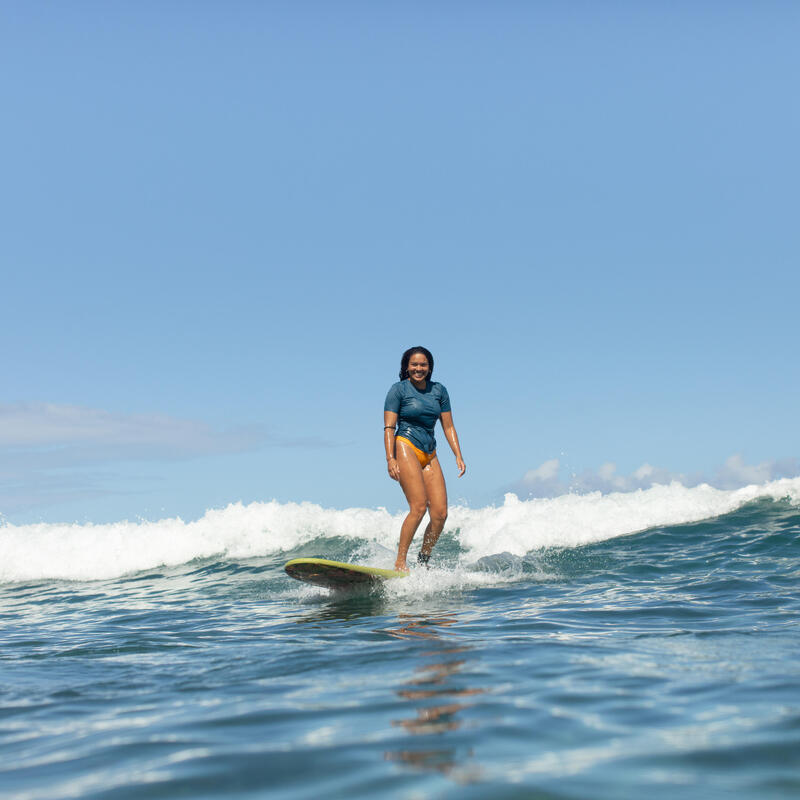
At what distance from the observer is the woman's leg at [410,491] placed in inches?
322

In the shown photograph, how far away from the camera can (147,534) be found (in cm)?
1612

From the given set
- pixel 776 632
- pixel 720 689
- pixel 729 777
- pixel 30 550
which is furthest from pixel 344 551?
pixel 729 777

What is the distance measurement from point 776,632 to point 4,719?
4911mm

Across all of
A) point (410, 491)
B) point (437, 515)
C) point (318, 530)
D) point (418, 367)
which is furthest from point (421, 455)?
point (318, 530)

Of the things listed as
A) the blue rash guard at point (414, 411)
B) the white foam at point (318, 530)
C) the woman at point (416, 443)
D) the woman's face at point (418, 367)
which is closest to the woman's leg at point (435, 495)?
the woman at point (416, 443)

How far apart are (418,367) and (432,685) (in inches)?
202

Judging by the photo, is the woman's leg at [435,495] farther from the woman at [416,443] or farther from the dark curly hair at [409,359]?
the dark curly hair at [409,359]

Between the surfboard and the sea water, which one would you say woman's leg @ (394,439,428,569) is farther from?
the sea water

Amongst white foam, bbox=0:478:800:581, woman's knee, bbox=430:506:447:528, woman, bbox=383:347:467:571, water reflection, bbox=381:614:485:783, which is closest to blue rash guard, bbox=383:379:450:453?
woman, bbox=383:347:467:571

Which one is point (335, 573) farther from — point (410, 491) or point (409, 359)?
point (409, 359)

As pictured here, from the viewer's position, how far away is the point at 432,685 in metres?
3.73

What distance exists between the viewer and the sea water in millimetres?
2537

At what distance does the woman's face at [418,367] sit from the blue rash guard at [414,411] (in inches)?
4.4

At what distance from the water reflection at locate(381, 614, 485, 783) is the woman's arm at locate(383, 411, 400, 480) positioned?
9.42 feet
